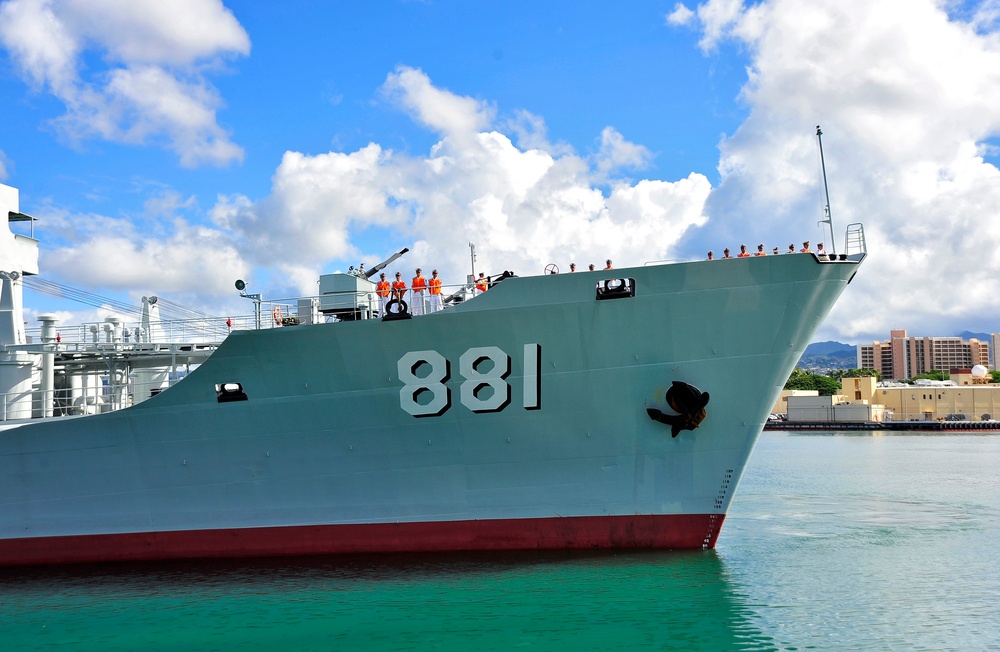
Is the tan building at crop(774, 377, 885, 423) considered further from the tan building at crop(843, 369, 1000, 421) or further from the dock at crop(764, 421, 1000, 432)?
the dock at crop(764, 421, 1000, 432)

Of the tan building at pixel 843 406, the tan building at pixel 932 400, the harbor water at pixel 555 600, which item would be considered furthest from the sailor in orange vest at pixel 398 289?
the tan building at pixel 932 400

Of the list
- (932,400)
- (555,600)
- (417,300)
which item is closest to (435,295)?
(417,300)

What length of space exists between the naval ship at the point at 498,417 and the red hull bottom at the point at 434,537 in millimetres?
32

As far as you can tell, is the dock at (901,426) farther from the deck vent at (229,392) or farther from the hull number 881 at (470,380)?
the deck vent at (229,392)

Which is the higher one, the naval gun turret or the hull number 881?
the naval gun turret

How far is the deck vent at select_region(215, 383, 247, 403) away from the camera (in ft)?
42.1

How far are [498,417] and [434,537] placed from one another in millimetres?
2239

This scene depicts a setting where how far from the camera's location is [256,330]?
12703 mm

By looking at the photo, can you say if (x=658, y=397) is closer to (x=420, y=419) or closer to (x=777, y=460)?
(x=420, y=419)

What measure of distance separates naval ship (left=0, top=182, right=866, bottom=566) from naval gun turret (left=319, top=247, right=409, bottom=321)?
2.65 ft

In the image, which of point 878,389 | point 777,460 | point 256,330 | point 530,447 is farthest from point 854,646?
point 878,389

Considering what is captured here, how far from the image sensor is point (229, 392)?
12.8 metres

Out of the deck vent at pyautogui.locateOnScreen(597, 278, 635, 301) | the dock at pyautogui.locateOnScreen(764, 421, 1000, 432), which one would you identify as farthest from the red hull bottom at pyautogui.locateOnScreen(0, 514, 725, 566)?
the dock at pyautogui.locateOnScreen(764, 421, 1000, 432)

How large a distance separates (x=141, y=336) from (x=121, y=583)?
179 inches
